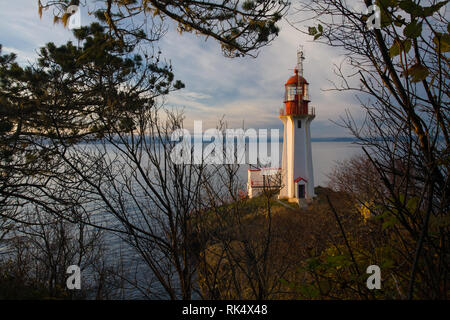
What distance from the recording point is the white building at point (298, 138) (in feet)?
54.5

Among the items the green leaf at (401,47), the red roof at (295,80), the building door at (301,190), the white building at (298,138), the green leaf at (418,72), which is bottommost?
the green leaf at (418,72)

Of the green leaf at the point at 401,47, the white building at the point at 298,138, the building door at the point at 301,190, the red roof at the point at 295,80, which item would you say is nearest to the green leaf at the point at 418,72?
the green leaf at the point at 401,47

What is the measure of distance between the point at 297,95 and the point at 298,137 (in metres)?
2.72

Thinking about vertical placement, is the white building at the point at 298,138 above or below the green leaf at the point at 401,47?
above

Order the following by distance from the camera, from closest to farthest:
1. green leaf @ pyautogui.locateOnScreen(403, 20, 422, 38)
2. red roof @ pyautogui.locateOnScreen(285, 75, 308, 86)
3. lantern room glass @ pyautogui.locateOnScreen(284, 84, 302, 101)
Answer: green leaf @ pyautogui.locateOnScreen(403, 20, 422, 38)
red roof @ pyautogui.locateOnScreen(285, 75, 308, 86)
lantern room glass @ pyautogui.locateOnScreen(284, 84, 302, 101)

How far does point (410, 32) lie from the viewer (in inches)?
37.2

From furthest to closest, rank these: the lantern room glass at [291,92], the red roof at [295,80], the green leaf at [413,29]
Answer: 1. the lantern room glass at [291,92]
2. the red roof at [295,80]
3. the green leaf at [413,29]

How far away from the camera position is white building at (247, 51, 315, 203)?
16.6 metres

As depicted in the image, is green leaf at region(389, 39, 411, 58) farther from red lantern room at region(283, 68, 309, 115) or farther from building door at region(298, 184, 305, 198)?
building door at region(298, 184, 305, 198)

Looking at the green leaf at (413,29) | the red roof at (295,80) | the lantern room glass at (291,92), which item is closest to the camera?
the green leaf at (413,29)

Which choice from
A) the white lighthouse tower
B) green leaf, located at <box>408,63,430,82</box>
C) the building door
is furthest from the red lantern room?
green leaf, located at <box>408,63,430,82</box>

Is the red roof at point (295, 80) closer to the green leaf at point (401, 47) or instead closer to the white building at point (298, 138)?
the white building at point (298, 138)

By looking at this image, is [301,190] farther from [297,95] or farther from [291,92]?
[291,92]

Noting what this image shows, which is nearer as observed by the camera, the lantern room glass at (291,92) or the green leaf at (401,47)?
the green leaf at (401,47)
